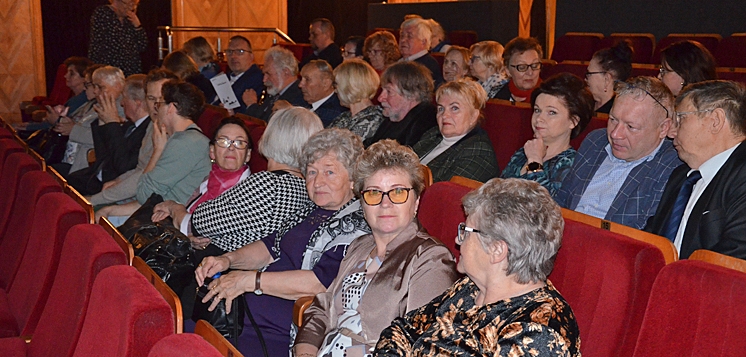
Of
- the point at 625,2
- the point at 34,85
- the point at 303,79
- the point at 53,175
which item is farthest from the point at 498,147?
the point at 34,85

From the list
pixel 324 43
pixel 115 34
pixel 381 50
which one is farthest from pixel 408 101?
pixel 115 34

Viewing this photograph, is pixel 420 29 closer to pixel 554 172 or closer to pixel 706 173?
pixel 554 172

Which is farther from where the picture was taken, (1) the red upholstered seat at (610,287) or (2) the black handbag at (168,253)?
(2) the black handbag at (168,253)

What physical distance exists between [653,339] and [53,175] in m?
2.47

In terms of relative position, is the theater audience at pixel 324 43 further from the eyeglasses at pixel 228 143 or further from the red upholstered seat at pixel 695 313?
the red upholstered seat at pixel 695 313

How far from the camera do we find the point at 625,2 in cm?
779

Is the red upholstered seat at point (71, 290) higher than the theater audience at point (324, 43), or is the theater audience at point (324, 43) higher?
the theater audience at point (324, 43)

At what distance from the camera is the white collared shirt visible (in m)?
2.20

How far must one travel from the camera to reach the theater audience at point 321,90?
4.79m

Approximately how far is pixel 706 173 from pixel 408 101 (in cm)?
191

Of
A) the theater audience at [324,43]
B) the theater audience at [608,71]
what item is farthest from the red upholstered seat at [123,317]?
the theater audience at [324,43]

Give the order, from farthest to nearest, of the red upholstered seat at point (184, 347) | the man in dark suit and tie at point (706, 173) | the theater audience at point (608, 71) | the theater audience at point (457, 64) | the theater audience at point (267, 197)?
1. the theater audience at point (457, 64)
2. the theater audience at point (608, 71)
3. the theater audience at point (267, 197)
4. the man in dark suit and tie at point (706, 173)
5. the red upholstered seat at point (184, 347)

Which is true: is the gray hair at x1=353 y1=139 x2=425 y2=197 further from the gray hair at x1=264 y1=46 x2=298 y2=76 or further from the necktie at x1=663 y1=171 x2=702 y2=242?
the gray hair at x1=264 y1=46 x2=298 y2=76

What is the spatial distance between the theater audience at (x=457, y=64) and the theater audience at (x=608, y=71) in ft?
4.97
